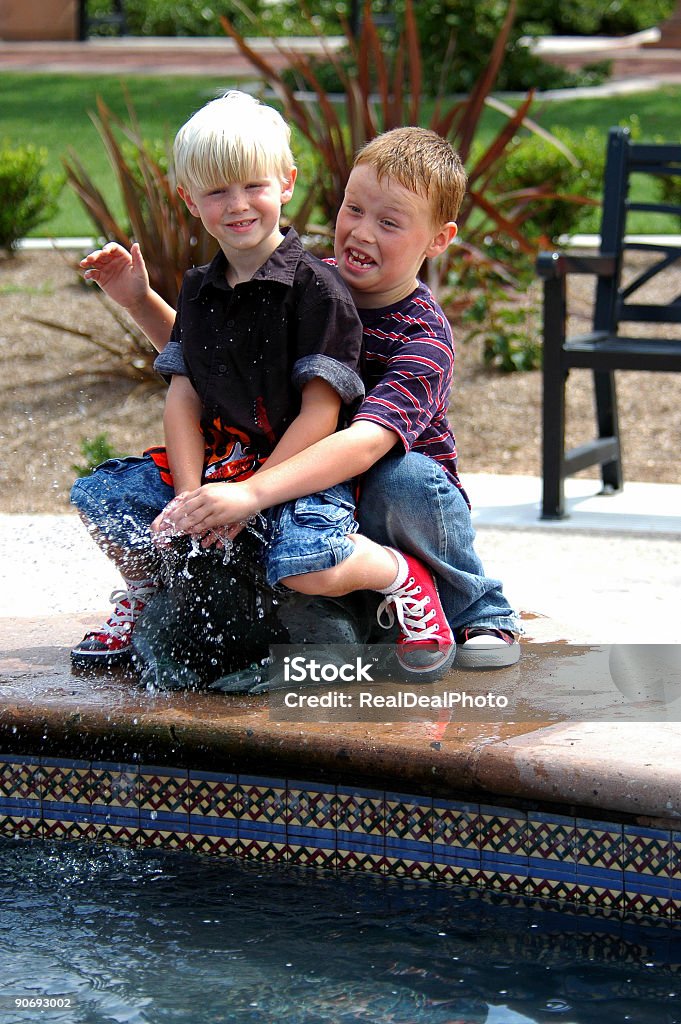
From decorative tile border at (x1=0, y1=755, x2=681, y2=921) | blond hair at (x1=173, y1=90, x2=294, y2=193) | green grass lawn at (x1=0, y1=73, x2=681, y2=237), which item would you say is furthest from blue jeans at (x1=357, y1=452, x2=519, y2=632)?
green grass lawn at (x1=0, y1=73, x2=681, y2=237)

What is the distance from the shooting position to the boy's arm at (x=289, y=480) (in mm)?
2666

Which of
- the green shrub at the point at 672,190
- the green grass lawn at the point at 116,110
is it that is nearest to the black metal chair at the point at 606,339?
the green shrub at the point at 672,190

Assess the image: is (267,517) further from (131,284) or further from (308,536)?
(131,284)

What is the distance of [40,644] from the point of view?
328cm

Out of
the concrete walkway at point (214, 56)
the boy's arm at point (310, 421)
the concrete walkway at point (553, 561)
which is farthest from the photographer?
the concrete walkway at point (214, 56)

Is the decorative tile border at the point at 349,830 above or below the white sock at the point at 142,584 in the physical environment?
Result: below

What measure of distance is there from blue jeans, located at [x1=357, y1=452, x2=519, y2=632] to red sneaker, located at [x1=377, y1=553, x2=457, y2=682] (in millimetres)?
54

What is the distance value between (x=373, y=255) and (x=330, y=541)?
0.60 metres

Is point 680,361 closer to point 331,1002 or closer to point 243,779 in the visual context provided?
point 243,779

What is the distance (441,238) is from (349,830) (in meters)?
1.22

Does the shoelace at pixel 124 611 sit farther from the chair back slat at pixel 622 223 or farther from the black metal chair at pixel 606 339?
the chair back slat at pixel 622 223

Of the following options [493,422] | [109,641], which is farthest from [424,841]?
[493,422]

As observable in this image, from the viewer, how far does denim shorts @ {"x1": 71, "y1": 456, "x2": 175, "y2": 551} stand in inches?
116

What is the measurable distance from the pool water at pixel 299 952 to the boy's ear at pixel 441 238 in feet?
4.20
